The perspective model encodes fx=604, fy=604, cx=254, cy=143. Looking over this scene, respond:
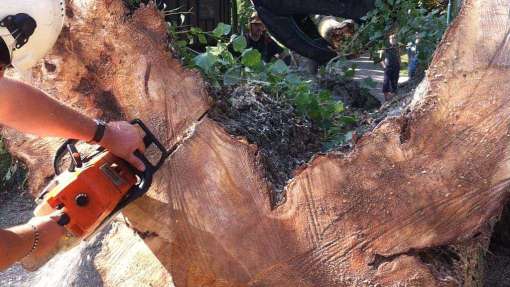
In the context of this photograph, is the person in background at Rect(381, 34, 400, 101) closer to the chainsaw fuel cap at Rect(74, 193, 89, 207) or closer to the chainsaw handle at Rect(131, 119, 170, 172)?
the chainsaw handle at Rect(131, 119, 170, 172)

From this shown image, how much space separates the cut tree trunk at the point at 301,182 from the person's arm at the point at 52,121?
0.12 m

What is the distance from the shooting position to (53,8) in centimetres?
151

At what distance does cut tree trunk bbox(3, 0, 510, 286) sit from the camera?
137 cm

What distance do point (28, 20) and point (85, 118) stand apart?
28 cm

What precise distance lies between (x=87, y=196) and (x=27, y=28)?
0.43m

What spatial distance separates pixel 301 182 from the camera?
60.2 inches

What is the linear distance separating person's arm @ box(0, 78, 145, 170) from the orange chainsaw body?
7 centimetres

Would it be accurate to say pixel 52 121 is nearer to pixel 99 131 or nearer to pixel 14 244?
pixel 99 131

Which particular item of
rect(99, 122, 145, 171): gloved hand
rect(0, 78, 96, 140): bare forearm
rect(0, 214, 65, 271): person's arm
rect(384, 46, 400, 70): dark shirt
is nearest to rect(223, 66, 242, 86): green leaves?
rect(99, 122, 145, 171): gloved hand

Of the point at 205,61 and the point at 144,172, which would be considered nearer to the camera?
the point at 144,172

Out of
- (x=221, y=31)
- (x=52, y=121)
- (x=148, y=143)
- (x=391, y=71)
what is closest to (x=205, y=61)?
(x=221, y=31)

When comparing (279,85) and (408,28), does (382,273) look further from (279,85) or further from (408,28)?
(408,28)

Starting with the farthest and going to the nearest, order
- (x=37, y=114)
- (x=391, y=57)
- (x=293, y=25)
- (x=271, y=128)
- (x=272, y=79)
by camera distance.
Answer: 1. (x=293, y=25)
2. (x=391, y=57)
3. (x=272, y=79)
4. (x=271, y=128)
5. (x=37, y=114)

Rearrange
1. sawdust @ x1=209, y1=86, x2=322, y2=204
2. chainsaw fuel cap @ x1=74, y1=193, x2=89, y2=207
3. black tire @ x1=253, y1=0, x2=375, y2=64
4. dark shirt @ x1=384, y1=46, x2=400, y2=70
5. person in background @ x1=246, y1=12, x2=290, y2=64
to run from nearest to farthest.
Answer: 1. chainsaw fuel cap @ x1=74, y1=193, x2=89, y2=207
2. sawdust @ x1=209, y1=86, x2=322, y2=204
3. dark shirt @ x1=384, y1=46, x2=400, y2=70
4. black tire @ x1=253, y1=0, x2=375, y2=64
5. person in background @ x1=246, y1=12, x2=290, y2=64
